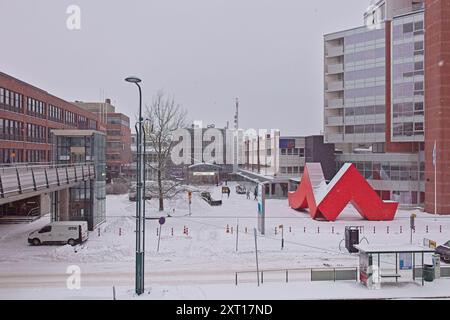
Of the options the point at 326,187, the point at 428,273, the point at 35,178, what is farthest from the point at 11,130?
the point at 428,273

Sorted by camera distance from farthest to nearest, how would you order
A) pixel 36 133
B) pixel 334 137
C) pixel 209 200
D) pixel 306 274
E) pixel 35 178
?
pixel 334 137 < pixel 209 200 < pixel 36 133 < pixel 35 178 < pixel 306 274

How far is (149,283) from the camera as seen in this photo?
731 cm

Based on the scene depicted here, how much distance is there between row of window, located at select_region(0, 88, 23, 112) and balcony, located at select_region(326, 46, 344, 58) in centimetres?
1579

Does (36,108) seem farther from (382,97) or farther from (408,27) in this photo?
(408,27)

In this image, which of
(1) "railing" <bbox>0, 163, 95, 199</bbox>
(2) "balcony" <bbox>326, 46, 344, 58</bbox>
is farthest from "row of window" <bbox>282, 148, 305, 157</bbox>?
(1) "railing" <bbox>0, 163, 95, 199</bbox>

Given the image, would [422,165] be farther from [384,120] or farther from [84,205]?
[84,205]

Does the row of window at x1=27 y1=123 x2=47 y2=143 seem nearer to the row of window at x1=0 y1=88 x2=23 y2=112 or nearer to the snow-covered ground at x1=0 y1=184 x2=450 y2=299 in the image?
the row of window at x1=0 y1=88 x2=23 y2=112

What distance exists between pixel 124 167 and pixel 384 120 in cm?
1239

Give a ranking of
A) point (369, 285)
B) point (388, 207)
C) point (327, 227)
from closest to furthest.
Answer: point (369, 285) → point (327, 227) → point (388, 207)

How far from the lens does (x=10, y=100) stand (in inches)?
557

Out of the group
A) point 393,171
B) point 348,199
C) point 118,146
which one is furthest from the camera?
point 393,171

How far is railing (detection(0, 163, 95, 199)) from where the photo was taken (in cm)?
704

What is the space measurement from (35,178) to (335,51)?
62.1 ft
